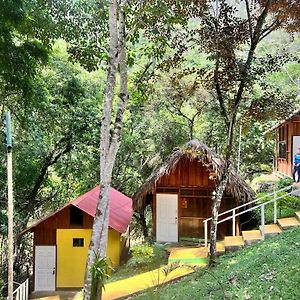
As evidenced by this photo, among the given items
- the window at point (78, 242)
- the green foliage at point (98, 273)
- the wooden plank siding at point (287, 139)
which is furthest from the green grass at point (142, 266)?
the wooden plank siding at point (287, 139)

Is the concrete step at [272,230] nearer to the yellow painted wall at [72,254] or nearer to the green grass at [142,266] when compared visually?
the green grass at [142,266]

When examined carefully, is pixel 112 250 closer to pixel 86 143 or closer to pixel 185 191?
pixel 185 191

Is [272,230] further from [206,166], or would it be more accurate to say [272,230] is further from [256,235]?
[206,166]

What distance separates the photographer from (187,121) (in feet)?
65.2

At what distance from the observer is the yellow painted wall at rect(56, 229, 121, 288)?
13.6 metres

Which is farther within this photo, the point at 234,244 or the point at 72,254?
the point at 72,254

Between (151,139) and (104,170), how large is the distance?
41.0 ft

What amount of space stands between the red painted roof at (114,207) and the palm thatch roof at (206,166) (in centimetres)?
112

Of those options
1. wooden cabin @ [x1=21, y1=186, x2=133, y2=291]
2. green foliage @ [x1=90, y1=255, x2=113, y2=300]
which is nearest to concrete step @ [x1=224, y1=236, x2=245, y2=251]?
green foliage @ [x1=90, y1=255, x2=113, y2=300]

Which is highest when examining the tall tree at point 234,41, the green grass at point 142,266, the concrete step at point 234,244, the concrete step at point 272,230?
the tall tree at point 234,41

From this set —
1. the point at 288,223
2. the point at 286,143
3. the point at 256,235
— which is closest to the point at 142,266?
the point at 256,235

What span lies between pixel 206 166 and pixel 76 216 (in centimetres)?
494

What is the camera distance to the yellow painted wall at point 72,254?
44.6 ft

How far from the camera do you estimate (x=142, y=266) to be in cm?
1150
